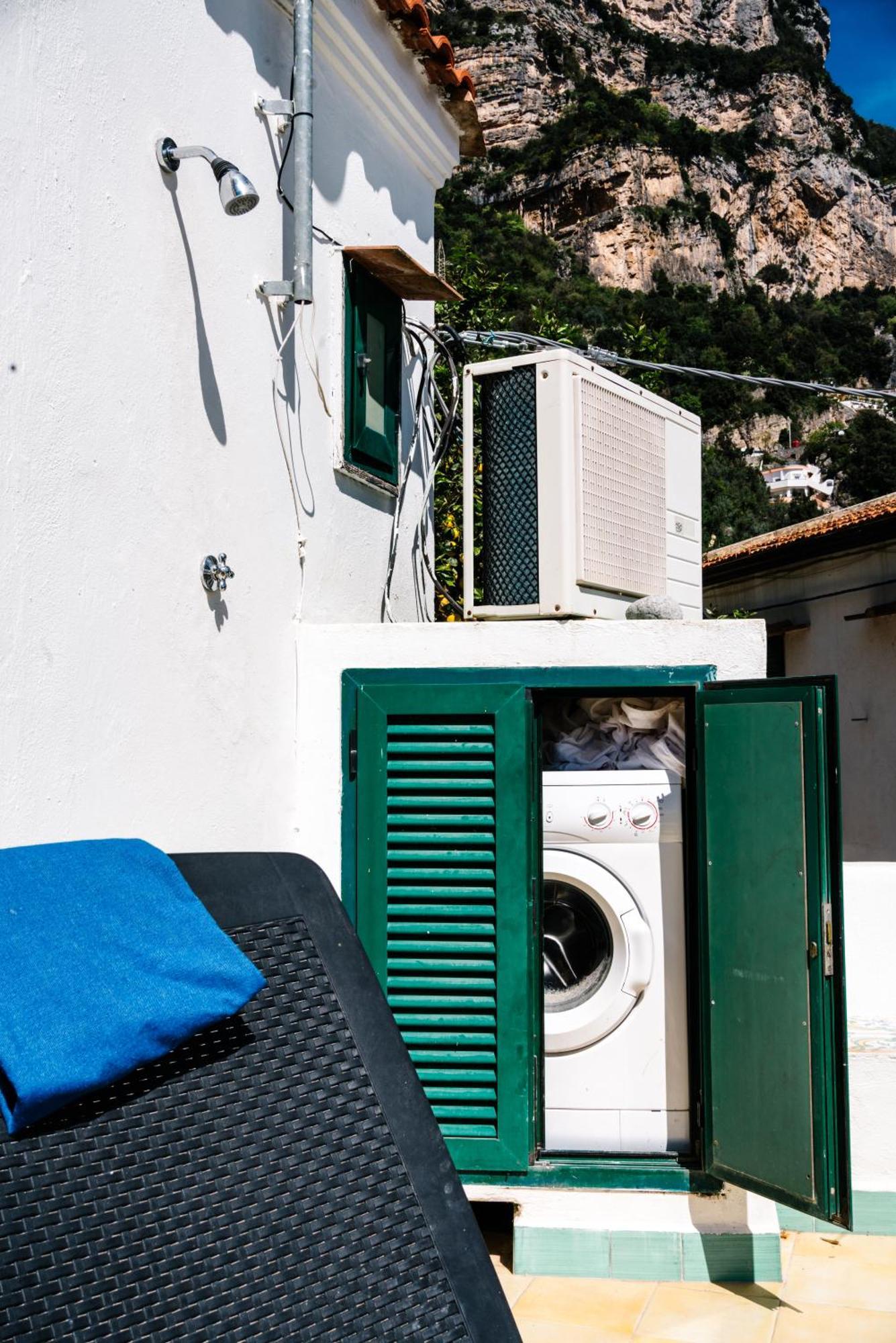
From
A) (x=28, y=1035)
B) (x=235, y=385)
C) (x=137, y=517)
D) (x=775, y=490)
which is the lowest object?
(x=28, y=1035)

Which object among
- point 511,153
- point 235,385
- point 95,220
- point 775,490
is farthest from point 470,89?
point 511,153

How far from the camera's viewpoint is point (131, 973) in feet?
4.88

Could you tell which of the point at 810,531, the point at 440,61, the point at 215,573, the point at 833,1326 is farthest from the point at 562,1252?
the point at 810,531

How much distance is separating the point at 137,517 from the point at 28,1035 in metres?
1.53

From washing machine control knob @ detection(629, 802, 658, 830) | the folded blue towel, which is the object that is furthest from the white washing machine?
the folded blue towel

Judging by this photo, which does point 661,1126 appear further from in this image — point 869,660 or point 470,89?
point 869,660

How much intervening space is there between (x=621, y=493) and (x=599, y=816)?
3.60 ft

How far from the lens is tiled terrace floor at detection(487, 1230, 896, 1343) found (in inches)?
113

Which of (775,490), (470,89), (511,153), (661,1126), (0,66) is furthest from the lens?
(511,153)

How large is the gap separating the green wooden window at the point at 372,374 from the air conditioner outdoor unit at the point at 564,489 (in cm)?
39

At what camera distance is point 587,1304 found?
10.1ft

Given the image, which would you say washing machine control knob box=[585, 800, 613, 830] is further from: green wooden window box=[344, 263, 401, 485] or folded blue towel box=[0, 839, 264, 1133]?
folded blue towel box=[0, 839, 264, 1133]

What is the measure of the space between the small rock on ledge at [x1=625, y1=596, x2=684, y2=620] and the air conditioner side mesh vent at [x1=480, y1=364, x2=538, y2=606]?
0.31 meters

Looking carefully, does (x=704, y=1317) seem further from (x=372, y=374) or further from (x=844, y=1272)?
(x=372, y=374)
